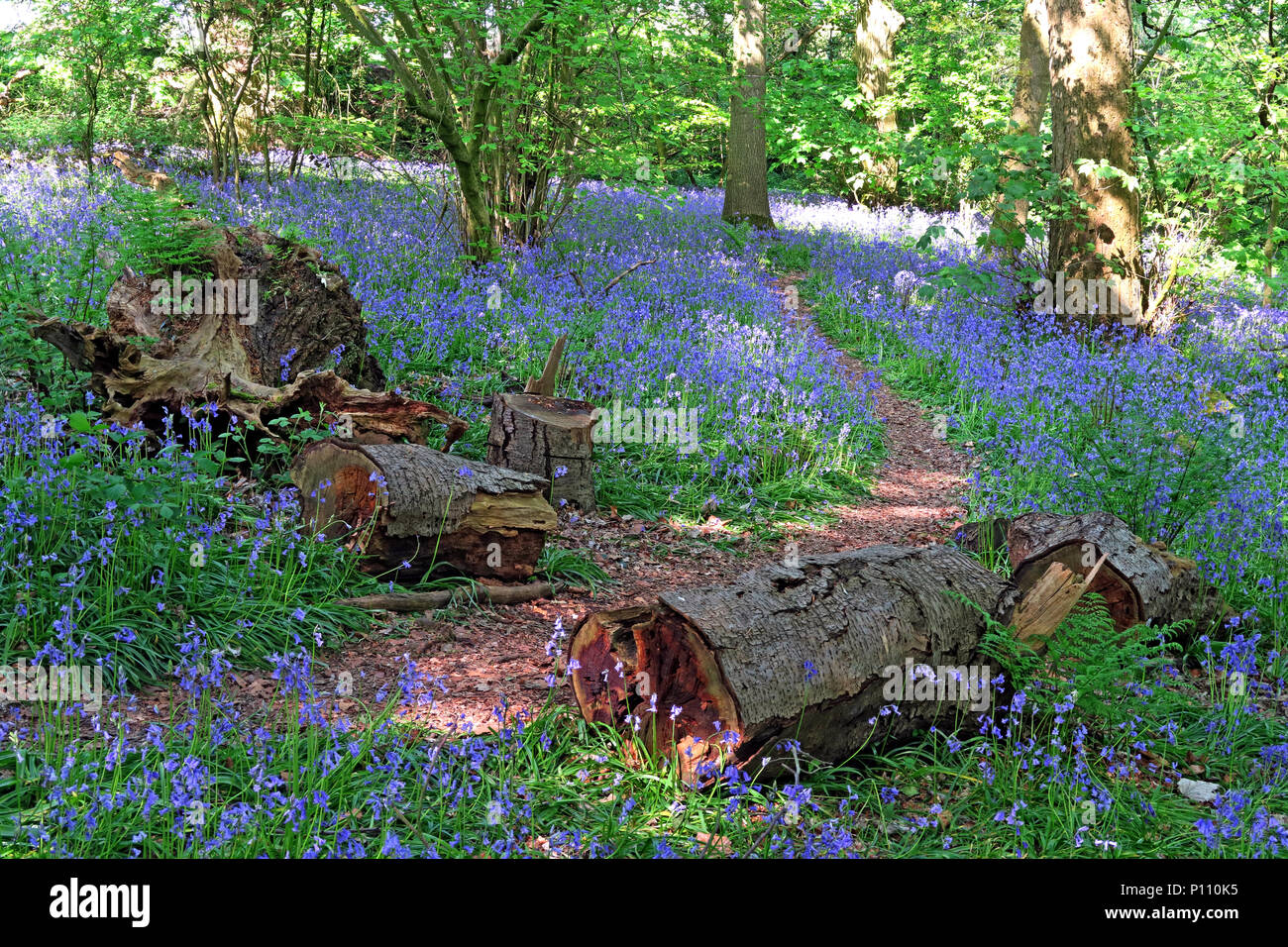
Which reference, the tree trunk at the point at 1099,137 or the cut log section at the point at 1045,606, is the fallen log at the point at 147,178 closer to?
the cut log section at the point at 1045,606

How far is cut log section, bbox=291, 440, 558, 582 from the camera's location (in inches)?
171

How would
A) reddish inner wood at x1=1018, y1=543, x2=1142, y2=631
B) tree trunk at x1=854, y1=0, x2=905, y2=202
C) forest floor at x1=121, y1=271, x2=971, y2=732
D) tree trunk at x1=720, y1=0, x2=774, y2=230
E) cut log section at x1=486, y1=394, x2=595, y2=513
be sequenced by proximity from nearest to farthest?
forest floor at x1=121, y1=271, x2=971, y2=732 < reddish inner wood at x1=1018, y1=543, x2=1142, y2=631 < cut log section at x1=486, y1=394, x2=595, y2=513 < tree trunk at x1=720, y1=0, x2=774, y2=230 < tree trunk at x1=854, y1=0, x2=905, y2=202

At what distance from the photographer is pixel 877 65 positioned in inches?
872

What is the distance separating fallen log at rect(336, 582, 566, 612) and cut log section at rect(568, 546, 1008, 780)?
1148mm

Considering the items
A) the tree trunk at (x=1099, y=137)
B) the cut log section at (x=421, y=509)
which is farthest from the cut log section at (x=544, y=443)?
the tree trunk at (x=1099, y=137)

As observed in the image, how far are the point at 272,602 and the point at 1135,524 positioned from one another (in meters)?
4.16

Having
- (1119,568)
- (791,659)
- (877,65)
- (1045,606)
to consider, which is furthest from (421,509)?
(877,65)

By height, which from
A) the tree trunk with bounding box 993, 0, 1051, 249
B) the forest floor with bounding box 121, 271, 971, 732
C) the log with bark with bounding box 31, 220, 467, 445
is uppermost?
the tree trunk with bounding box 993, 0, 1051, 249

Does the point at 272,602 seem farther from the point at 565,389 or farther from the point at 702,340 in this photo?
the point at 702,340

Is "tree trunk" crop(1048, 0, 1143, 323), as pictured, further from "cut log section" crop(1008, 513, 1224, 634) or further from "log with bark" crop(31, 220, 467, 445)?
"log with bark" crop(31, 220, 467, 445)

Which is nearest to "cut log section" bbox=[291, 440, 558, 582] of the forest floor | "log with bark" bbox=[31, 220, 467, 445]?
the forest floor

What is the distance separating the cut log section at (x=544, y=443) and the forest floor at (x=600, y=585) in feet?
0.80

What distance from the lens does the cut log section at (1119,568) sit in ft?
13.4
